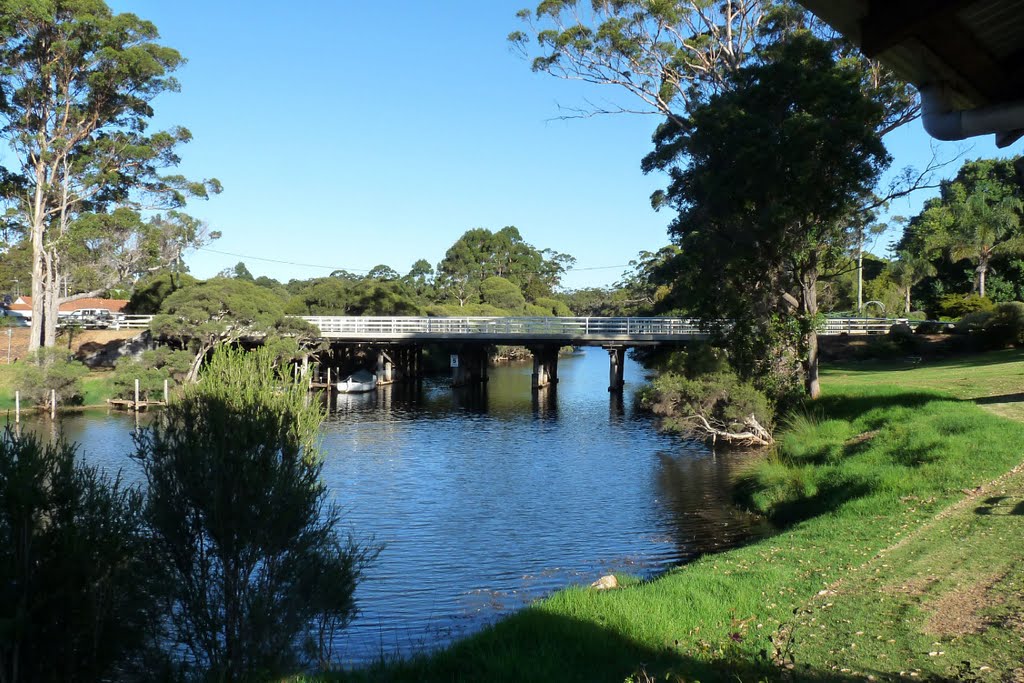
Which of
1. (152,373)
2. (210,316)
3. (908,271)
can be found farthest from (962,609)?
(908,271)

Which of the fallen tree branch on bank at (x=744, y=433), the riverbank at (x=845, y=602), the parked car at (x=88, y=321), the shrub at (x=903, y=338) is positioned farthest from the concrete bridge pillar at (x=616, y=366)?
the riverbank at (x=845, y=602)

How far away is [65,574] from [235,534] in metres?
1.80

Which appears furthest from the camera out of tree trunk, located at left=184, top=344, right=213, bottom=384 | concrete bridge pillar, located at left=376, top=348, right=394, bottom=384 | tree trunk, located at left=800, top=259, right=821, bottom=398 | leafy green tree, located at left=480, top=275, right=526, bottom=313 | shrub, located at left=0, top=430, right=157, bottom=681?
leafy green tree, located at left=480, top=275, right=526, bottom=313

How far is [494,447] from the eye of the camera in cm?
3284

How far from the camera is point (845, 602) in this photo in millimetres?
10211

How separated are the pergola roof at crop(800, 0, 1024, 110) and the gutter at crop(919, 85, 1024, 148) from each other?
75mm

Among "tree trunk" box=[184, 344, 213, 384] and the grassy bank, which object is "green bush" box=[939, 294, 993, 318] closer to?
"tree trunk" box=[184, 344, 213, 384]

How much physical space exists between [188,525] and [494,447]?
22851 mm

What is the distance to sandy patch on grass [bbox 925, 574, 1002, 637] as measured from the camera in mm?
8688

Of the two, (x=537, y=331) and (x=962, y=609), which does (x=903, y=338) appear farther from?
(x=962, y=609)

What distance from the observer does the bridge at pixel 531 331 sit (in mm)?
51594

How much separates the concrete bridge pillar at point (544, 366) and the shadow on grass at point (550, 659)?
44.5 meters

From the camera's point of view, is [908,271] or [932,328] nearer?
[932,328]

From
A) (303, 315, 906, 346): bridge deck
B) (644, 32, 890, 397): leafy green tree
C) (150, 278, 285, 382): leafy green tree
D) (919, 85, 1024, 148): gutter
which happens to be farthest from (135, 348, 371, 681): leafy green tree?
(303, 315, 906, 346): bridge deck
